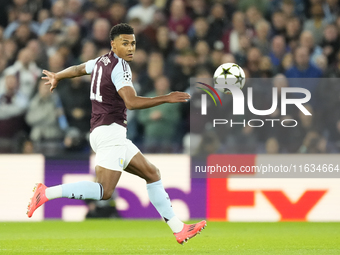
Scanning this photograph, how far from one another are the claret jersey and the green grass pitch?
1.16 m

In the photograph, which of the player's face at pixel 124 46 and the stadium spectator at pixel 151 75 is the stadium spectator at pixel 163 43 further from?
the player's face at pixel 124 46

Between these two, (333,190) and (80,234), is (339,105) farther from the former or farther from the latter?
(80,234)

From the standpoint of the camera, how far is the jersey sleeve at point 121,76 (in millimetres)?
4910

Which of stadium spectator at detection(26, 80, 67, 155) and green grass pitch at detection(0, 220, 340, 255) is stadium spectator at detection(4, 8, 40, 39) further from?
green grass pitch at detection(0, 220, 340, 255)

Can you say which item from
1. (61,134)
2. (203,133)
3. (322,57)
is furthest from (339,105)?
(61,134)

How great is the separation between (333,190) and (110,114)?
13.3 feet

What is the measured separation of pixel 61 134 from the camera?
27.0ft

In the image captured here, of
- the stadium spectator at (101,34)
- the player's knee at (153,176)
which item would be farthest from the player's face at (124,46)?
the stadium spectator at (101,34)

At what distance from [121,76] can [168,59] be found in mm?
3855

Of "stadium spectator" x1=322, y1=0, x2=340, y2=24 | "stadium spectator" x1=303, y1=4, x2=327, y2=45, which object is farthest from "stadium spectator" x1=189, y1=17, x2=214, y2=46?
"stadium spectator" x1=322, y1=0, x2=340, y2=24

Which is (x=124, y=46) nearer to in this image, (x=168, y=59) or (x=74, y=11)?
(x=168, y=59)

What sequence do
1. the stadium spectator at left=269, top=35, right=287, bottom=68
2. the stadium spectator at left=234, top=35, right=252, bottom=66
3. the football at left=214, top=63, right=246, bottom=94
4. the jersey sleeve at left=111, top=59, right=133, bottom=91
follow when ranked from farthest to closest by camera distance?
the stadium spectator at left=269, top=35, right=287, bottom=68 < the stadium spectator at left=234, top=35, right=252, bottom=66 < the football at left=214, top=63, right=246, bottom=94 < the jersey sleeve at left=111, top=59, right=133, bottom=91

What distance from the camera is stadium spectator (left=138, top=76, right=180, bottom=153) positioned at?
827 centimetres

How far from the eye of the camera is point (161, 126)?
326 inches
